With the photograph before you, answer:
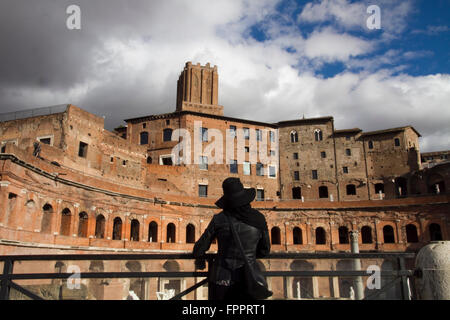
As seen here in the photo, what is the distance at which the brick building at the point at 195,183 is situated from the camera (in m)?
24.1

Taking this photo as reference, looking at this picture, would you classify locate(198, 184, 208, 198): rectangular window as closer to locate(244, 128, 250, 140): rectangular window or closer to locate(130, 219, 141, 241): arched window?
locate(244, 128, 250, 140): rectangular window

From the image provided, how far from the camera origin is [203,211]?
35.9m

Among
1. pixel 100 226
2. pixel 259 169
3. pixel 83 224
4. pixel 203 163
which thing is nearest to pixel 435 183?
pixel 259 169

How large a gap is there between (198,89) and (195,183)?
1458cm

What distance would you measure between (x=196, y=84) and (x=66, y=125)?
21570mm

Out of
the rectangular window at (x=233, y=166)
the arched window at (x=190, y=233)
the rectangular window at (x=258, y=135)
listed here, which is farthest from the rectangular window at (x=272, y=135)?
the arched window at (x=190, y=233)

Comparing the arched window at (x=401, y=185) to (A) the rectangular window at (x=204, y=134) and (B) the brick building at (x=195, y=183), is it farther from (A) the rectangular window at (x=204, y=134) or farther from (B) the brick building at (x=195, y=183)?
(A) the rectangular window at (x=204, y=134)

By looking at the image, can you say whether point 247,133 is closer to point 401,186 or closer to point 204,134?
point 204,134

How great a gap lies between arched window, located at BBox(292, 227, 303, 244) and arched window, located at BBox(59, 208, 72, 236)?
870 inches

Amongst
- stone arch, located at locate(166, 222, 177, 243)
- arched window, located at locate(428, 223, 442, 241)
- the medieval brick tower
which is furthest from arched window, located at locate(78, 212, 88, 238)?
arched window, located at locate(428, 223, 442, 241)

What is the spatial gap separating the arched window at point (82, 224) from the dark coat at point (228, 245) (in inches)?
989

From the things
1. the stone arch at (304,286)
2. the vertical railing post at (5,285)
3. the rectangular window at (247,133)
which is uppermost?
the rectangular window at (247,133)

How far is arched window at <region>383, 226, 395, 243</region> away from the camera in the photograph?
126 feet
